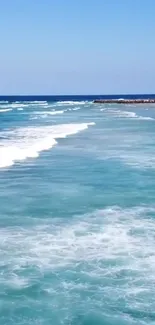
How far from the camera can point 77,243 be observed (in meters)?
12.7

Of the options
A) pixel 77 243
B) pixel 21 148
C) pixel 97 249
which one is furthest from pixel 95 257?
pixel 21 148

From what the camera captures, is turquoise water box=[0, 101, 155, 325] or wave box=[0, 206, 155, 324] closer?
turquoise water box=[0, 101, 155, 325]

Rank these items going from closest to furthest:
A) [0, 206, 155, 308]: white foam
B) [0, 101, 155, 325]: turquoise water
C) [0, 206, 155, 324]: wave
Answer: [0, 101, 155, 325]: turquoise water < [0, 206, 155, 324]: wave < [0, 206, 155, 308]: white foam

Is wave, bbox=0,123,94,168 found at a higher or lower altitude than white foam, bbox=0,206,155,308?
higher

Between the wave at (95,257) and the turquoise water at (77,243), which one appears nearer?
the turquoise water at (77,243)

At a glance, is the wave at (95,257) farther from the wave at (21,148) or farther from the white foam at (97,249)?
the wave at (21,148)

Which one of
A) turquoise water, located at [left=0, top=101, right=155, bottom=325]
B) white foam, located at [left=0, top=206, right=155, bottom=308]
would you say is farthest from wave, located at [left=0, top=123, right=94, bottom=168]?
white foam, located at [left=0, top=206, right=155, bottom=308]

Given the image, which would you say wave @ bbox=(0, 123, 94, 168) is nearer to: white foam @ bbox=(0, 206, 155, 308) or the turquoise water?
the turquoise water

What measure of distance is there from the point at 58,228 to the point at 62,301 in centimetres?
449

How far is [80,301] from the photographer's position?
9609 mm

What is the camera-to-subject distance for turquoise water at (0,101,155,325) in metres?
9.38

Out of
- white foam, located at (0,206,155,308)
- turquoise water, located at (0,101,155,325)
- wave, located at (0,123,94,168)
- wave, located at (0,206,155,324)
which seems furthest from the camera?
wave, located at (0,123,94,168)

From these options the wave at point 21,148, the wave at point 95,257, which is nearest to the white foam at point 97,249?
the wave at point 95,257

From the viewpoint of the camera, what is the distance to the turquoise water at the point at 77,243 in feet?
30.8
